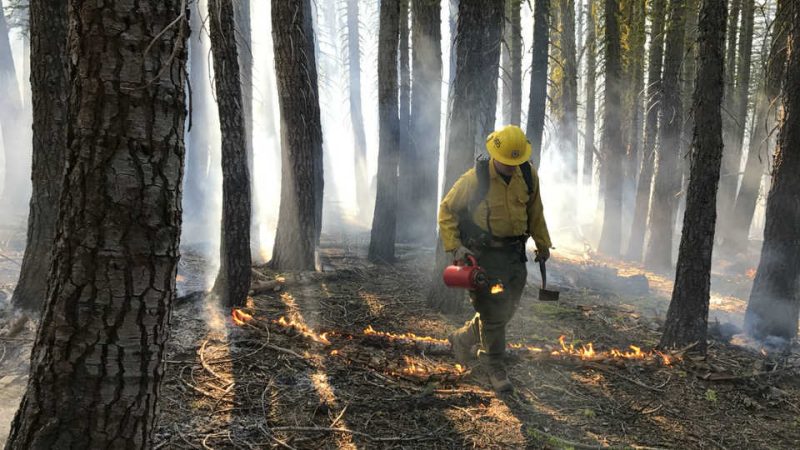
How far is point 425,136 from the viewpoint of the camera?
38.8 feet

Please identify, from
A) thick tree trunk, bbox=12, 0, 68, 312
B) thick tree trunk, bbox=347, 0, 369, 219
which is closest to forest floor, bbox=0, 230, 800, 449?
thick tree trunk, bbox=12, 0, 68, 312

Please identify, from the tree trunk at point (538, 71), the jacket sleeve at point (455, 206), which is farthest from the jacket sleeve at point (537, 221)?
the tree trunk at point (538, 71)

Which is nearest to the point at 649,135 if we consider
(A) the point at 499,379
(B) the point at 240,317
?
(A) the point at 499,379

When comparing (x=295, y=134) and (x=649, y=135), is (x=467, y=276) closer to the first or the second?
(x=295, y=134)

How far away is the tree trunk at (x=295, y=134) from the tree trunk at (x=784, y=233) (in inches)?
250

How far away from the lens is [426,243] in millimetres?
12016

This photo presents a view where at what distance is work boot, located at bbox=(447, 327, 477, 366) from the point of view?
5096 millimetres

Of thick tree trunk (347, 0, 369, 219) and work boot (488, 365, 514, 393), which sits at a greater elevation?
thick tree trunk (347, 0, 369, 219)

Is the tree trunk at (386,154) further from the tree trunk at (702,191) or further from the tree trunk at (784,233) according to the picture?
the tree trunk at (784,233)

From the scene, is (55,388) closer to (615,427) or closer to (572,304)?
(615,427)

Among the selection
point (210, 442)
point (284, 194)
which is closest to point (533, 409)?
point (210, 442)

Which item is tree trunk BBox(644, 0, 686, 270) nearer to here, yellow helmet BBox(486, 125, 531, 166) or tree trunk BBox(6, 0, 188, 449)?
yellow helmet BBox(486, 125, 531, 166)

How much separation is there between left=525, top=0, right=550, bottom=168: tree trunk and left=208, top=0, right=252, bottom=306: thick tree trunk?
20.3 feet

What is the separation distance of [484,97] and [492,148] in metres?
2.34
